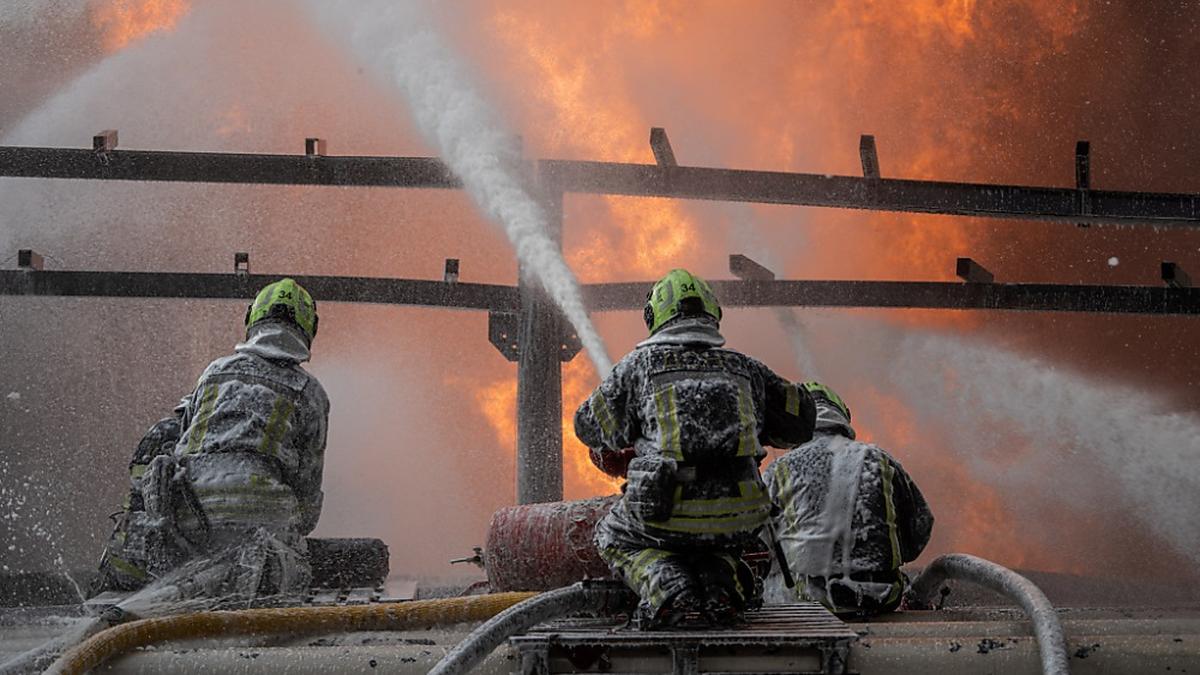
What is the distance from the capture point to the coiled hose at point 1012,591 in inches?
150

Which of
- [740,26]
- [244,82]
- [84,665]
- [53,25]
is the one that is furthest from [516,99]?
[84,665]

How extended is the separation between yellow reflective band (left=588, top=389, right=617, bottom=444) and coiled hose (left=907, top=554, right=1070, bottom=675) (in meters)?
1.49

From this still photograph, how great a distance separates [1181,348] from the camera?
47.1ft

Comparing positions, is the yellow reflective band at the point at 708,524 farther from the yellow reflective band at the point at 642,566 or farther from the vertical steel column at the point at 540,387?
the vertical steel column at the point at 540,387

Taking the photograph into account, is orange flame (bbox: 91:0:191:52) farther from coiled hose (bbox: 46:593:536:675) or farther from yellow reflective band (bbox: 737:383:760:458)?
yellow reflective band (bbox: 737:383:760:458)

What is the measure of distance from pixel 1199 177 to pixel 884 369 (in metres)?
4.34

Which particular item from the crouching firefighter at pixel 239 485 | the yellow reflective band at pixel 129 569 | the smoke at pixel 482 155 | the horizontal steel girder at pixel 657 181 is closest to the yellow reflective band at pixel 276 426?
the crouching firefighter at pixel 239 485

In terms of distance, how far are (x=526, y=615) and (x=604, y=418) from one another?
0.89 m

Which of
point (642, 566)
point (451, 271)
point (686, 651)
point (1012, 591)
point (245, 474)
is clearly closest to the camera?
point (686, 651)

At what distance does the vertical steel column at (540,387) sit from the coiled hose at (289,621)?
14.1ft

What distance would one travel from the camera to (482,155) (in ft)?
29.2

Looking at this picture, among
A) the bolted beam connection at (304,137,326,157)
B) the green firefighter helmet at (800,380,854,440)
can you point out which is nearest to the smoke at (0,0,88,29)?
the bolted beam connection at (304,137,326,157)

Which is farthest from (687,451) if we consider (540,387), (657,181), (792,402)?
(657,181)

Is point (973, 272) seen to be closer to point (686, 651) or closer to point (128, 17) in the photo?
point (686, 651)
